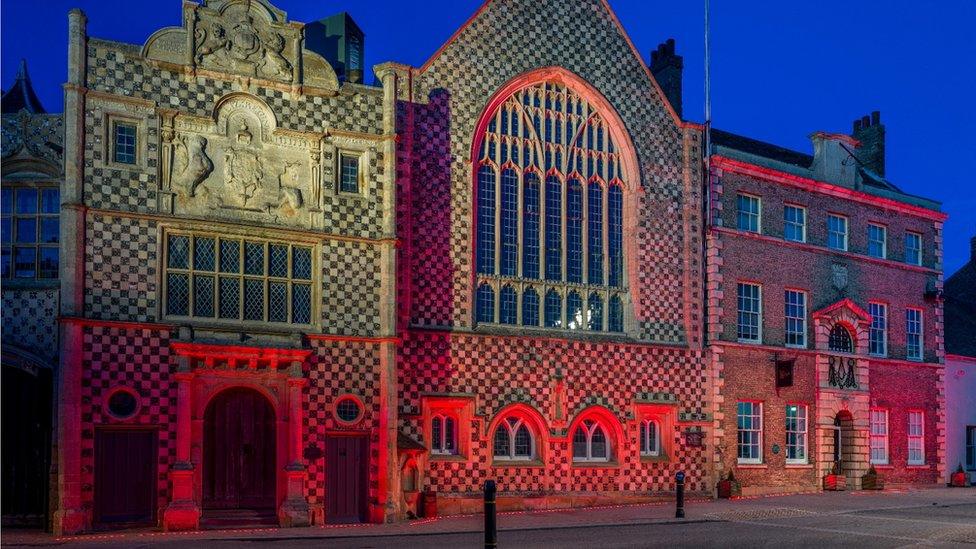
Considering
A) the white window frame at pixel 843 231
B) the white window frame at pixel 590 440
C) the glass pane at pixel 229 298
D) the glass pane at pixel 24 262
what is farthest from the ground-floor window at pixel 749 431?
the glass pane at pixel 24 262

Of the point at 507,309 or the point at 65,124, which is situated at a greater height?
the point at 65,124

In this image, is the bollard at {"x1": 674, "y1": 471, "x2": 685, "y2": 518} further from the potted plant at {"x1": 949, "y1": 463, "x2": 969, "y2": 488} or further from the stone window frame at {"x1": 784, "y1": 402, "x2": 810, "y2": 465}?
the potted plant at {"x1": 949, "y1": 463, "x2": 969, "y2": 488}

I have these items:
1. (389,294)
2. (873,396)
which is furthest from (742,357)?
(389,294)

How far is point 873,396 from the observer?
3519 centimetres

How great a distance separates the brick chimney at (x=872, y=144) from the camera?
40.4 m

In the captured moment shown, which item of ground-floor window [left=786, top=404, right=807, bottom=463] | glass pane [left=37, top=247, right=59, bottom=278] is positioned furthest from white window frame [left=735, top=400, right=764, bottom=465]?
glass pane [left=37, top=247, right=59, bottom=278]

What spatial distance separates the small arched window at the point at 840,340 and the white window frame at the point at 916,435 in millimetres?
3638

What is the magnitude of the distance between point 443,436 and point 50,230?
10154mm

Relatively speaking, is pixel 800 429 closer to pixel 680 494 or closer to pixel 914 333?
pixel 914 333

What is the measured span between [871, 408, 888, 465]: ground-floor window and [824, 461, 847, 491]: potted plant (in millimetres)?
1672

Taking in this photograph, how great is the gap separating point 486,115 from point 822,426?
47.3 ft

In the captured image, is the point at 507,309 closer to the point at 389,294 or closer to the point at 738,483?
the point at 389,294

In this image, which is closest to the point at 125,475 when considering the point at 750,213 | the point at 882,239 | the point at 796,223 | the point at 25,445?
the point at 25,445

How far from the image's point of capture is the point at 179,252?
23125mm
